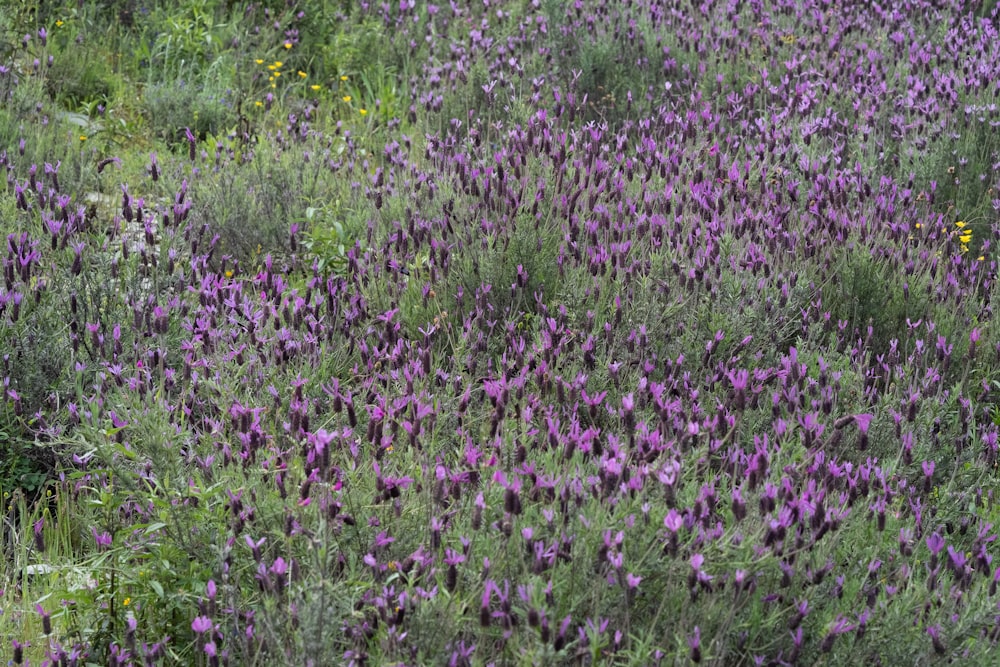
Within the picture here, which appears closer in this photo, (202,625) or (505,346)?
(202,625)

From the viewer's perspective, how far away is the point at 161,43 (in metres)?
5.10

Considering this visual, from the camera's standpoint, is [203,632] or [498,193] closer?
[203,632]

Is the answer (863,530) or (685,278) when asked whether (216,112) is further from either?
(863,530)

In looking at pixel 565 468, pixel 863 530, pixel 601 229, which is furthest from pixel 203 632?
pixel 601 229

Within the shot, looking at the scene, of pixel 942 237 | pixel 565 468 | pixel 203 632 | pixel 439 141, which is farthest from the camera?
pixel 439 141

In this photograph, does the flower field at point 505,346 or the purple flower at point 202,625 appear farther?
the flower field at point 505,346

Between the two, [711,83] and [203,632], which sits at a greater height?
[711,83]

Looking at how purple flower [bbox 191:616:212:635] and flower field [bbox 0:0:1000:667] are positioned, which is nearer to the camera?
purple flower [bbox 191:616:212:635]

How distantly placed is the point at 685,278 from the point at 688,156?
122cm

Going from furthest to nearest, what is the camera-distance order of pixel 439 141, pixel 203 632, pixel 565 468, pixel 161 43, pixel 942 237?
pixel 161 43
pixel 439 141
pixel 942 237
pixel 565 468
pixel 203 632

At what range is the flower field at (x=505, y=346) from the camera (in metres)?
1.88

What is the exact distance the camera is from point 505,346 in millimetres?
2895

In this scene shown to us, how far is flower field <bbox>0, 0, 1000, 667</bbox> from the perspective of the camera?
1.88m

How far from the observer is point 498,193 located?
3459 millimetres
